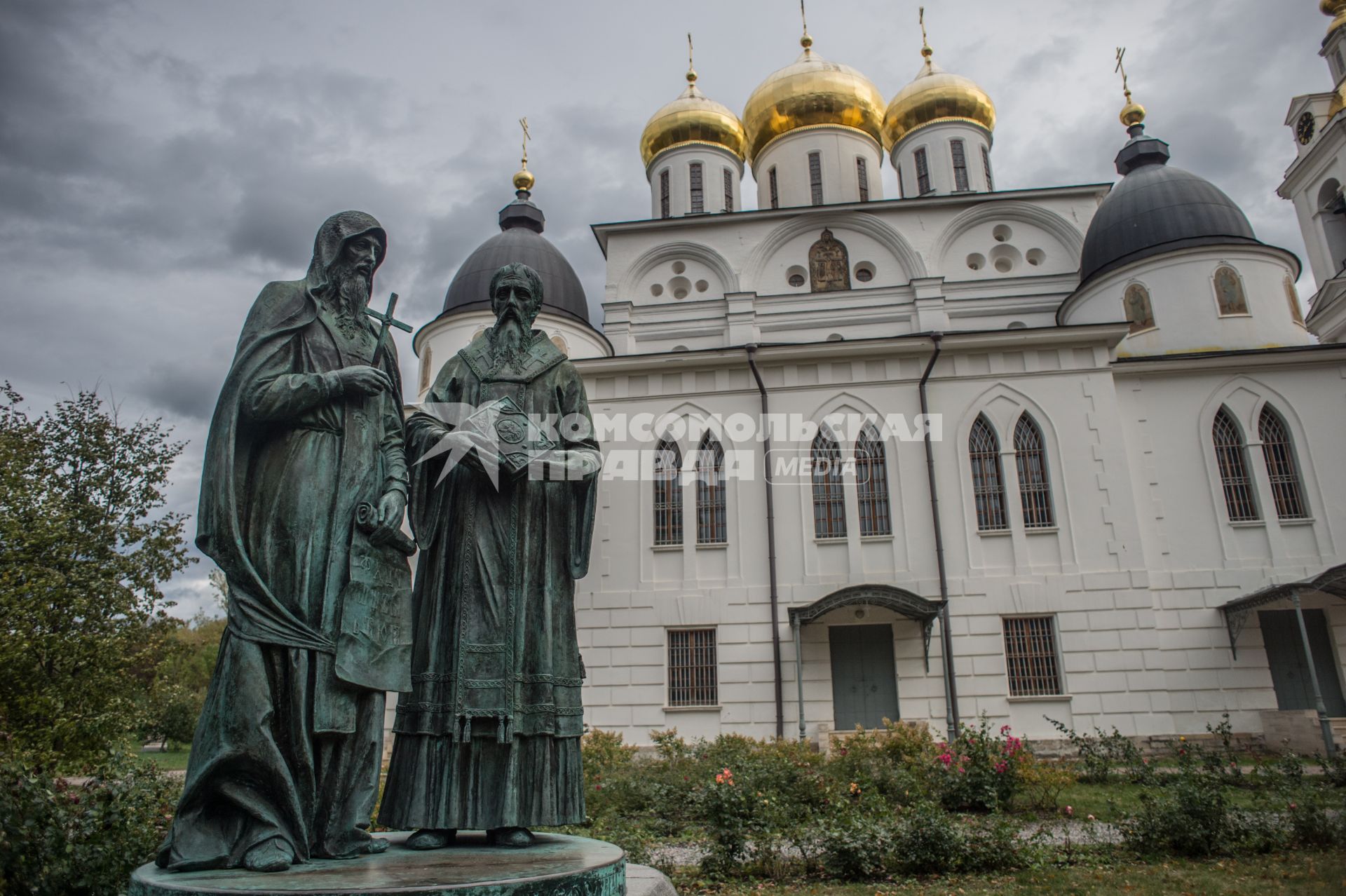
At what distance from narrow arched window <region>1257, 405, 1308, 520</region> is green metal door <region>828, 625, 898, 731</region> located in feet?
29.5

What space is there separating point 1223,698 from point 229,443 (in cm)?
1905

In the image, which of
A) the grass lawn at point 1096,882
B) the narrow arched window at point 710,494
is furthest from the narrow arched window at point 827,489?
the grass lawn at point 1096,882

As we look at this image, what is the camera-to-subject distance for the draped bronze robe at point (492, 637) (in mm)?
3365

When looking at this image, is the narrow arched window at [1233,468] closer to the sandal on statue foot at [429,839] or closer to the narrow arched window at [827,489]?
the narrow arched window at [827,489]

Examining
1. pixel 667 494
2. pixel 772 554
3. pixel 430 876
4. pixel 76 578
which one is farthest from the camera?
pixel 667 494

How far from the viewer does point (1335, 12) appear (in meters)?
26.2

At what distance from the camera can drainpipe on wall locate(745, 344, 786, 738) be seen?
1684cm

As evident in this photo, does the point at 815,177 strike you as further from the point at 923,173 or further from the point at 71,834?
the point at 71,834

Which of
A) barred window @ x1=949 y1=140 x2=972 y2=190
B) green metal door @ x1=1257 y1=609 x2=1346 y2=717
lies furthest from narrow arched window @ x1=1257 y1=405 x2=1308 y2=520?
barred window @ x1=949 y1=140 x2=972 y2=190

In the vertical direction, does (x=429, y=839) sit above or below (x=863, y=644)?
below

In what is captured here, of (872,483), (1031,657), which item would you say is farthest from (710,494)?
(1031,657)

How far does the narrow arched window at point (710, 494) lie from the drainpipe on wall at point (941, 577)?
434 cm

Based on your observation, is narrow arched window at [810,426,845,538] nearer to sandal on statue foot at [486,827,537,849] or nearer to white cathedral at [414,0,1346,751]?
white cathedral at [414,0,1346,751]

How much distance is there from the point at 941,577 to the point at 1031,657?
90.7 inches
